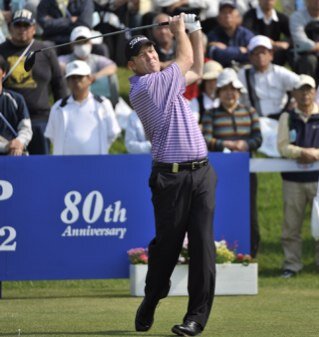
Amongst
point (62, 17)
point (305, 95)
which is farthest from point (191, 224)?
point (62, 17)

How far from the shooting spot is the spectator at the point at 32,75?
44.2ft

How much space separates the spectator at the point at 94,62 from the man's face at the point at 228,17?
201cm

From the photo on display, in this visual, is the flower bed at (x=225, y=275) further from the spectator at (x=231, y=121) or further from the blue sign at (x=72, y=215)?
the spectator at (x=231, y=121)

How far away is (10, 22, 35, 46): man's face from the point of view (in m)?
13.5

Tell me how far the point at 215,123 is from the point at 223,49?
341 centimetres

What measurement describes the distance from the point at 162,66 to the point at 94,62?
0.95 meters

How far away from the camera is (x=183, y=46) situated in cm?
A: 841

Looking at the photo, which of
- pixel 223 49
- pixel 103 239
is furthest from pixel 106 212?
pixel 223 49

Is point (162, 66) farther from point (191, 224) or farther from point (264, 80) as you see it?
point (191, 224)

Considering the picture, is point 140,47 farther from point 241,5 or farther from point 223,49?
point 241,5

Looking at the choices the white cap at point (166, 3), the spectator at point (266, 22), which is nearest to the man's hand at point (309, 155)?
the spectator at point (266, 22)

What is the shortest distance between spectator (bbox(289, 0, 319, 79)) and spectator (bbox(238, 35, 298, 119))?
109cm

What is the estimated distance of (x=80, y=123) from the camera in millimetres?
13039

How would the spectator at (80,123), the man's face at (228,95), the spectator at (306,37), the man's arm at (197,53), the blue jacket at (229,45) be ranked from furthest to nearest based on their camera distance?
the blue jacket at (229,45)
the spectator at (306,37)
the man's face at (228,95)
the spectator at (80,123)
the man's arm at (197,53)
